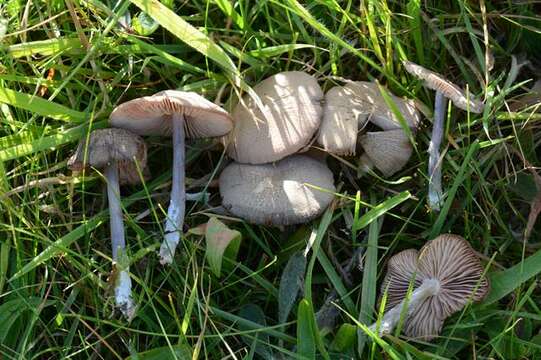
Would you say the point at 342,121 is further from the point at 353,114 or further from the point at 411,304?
the point at 411,304

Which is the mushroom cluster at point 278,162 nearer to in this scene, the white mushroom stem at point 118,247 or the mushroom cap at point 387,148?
the mushroom cap at point 387,148

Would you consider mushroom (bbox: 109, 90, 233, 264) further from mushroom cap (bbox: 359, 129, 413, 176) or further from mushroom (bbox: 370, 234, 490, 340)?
mushroom (bbox: 370, 234, 490, 340)

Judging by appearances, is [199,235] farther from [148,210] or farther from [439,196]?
[439,196]

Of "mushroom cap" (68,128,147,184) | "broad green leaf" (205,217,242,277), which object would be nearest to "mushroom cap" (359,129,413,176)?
"broad green leaf" (205,217,242,277)

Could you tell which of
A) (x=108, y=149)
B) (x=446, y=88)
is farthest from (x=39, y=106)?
(x=446, y=88)

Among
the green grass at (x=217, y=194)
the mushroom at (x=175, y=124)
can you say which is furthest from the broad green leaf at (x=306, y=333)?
the mushroom at (x=175, y=124)

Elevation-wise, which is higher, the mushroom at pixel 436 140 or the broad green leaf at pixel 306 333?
the mushroom at pixel 436 140
